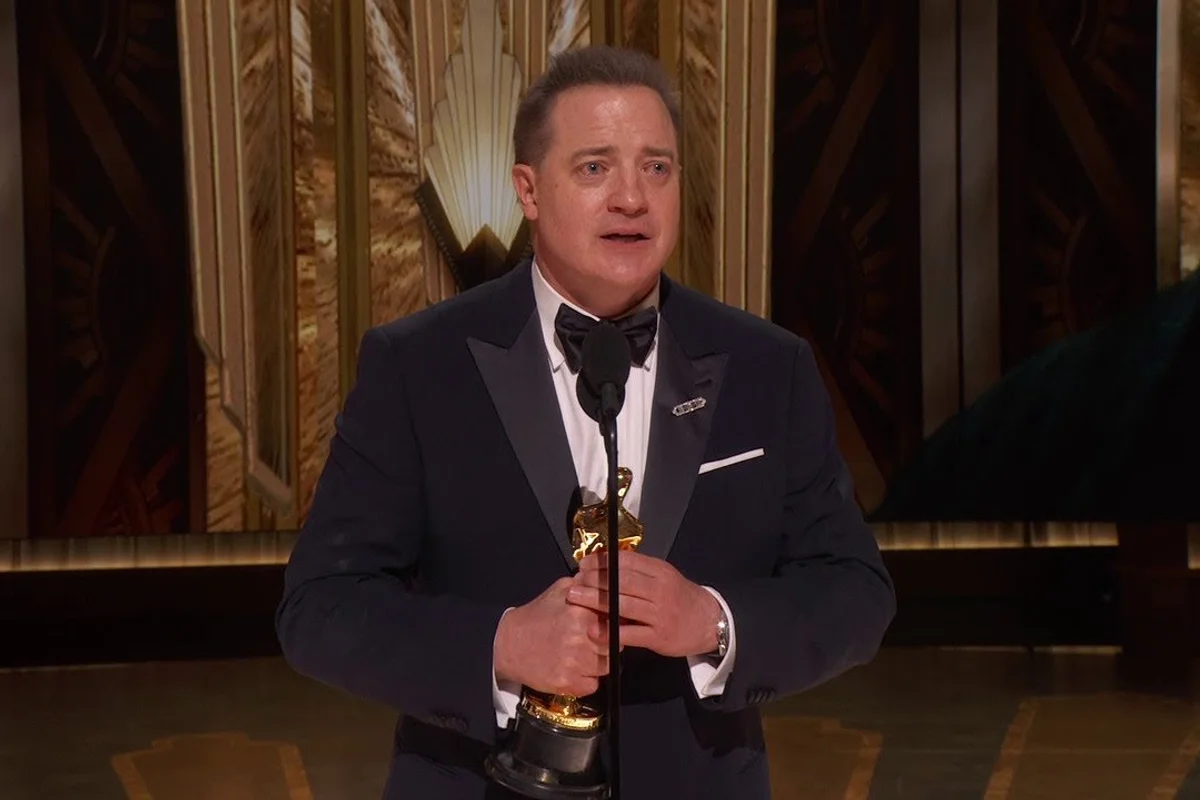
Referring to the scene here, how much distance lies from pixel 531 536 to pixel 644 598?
0.18 metres

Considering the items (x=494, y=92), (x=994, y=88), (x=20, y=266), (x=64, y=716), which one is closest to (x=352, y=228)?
(x=494, y=92)

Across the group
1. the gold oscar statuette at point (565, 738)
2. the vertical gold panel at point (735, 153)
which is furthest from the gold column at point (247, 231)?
the gold oscar statuette at point (565, 738)

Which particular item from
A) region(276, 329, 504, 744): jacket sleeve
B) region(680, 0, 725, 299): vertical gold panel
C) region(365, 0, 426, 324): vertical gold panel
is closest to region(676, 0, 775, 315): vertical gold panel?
region(680, 0, 725, 299): vertical gold panel

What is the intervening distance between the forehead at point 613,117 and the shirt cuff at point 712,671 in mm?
368

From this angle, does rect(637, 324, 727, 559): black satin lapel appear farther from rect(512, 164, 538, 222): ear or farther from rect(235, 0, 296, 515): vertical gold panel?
rect(235, 0, 296, 515): vertical gold panel

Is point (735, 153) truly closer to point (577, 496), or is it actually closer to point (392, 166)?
point (392, 166)

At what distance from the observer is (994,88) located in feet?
19.9

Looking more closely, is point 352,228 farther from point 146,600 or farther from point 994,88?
point 994,88

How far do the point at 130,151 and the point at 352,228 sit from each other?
2.68 ft

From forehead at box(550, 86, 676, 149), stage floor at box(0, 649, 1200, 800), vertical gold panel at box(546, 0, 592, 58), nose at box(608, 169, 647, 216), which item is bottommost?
stage floor at box(0, 649, 1200, 800)

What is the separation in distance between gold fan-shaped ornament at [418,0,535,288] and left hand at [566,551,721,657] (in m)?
4.78

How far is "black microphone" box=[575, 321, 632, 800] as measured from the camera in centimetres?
115

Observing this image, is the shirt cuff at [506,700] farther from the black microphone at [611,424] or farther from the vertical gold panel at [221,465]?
the vertical gold panel at [221,465]

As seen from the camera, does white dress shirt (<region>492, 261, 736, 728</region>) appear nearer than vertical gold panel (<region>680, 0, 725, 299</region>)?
Yes
